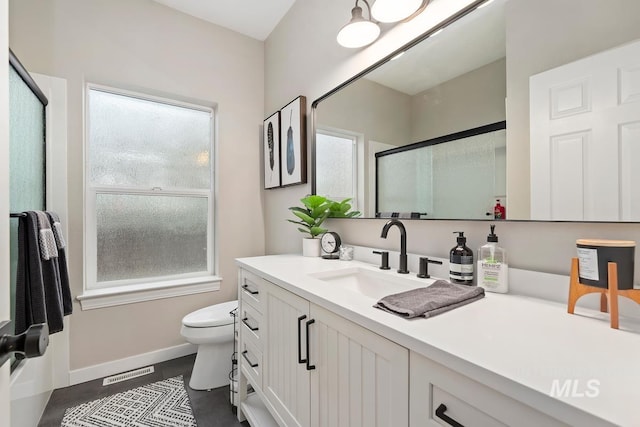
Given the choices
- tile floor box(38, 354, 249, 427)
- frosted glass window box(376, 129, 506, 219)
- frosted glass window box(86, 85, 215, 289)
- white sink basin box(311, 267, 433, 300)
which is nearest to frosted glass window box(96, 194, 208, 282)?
frosted glass window box(86, 85, 215, 289)

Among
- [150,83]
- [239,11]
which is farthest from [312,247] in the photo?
[239,11]

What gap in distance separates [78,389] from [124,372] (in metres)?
0.25

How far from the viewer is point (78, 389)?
1.84 m

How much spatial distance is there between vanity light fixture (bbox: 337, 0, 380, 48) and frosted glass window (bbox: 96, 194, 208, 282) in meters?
1.69

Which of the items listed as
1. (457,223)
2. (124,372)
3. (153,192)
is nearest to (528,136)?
(457,223)

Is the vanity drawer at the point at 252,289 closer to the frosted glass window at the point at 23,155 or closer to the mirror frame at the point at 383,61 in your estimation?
the mirror frame at the point at 383,61

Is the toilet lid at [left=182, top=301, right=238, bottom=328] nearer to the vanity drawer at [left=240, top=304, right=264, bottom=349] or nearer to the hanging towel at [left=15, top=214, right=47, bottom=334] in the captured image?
the vanity drawer at [left=240, top=304, right=264, bottom=349]

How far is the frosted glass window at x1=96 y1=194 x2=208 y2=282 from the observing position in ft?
6.86

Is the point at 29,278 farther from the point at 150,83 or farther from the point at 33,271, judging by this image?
the point at 150,83

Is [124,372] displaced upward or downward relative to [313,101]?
downward

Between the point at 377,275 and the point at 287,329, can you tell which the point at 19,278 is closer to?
the point at 287,329

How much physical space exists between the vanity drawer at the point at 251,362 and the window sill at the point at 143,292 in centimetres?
92

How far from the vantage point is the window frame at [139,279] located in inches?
78.2

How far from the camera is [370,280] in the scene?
133 cm
